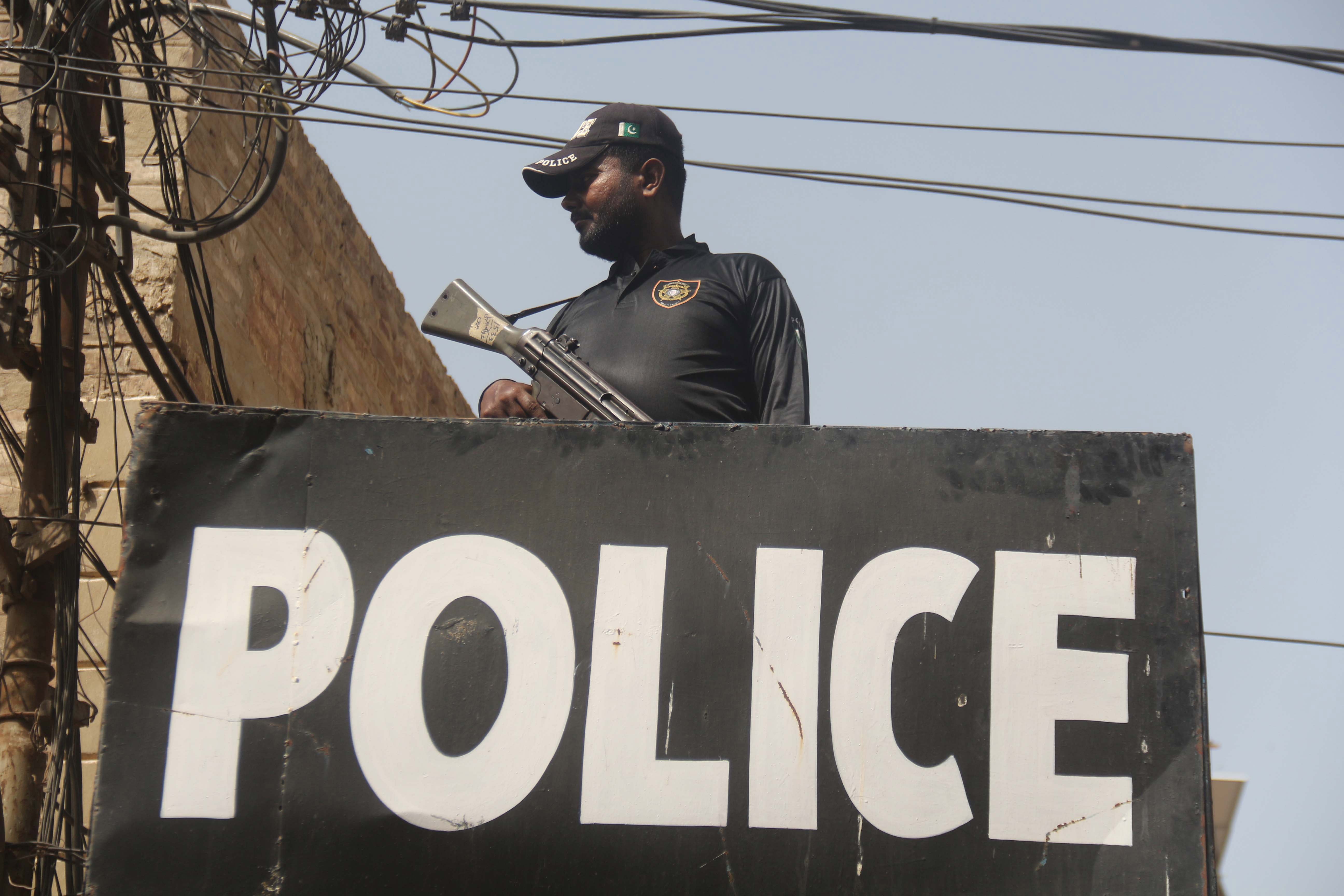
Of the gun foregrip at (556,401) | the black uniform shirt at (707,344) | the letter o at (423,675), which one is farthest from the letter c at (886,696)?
the gun foregrip at (556,401)

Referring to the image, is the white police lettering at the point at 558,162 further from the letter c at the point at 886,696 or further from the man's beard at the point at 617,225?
the letter c at the point at 886,696

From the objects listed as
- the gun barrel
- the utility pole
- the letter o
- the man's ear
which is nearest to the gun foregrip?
the gun barrel

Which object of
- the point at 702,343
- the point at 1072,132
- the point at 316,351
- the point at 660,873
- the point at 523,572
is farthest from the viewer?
the point at 316,351

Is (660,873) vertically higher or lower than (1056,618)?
lower

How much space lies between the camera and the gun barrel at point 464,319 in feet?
13.8

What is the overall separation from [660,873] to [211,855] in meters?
0.93

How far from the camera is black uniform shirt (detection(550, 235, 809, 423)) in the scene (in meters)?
3.70

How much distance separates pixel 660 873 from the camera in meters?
2.69

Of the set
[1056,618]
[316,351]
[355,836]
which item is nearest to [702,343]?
[1056,618]

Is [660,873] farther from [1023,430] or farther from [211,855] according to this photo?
[1023,430]

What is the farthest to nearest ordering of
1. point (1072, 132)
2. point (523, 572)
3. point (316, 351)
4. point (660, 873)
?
1. point (316, 351)
2. point (1072, 132)
3. point (523, 572)
4. point (660, 873)

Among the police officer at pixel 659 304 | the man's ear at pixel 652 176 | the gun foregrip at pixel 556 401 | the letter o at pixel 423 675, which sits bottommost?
the letter o at pixel 423 675

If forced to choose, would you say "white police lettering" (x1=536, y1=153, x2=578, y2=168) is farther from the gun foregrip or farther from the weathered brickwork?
the weathered brickwork

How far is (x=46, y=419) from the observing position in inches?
176
